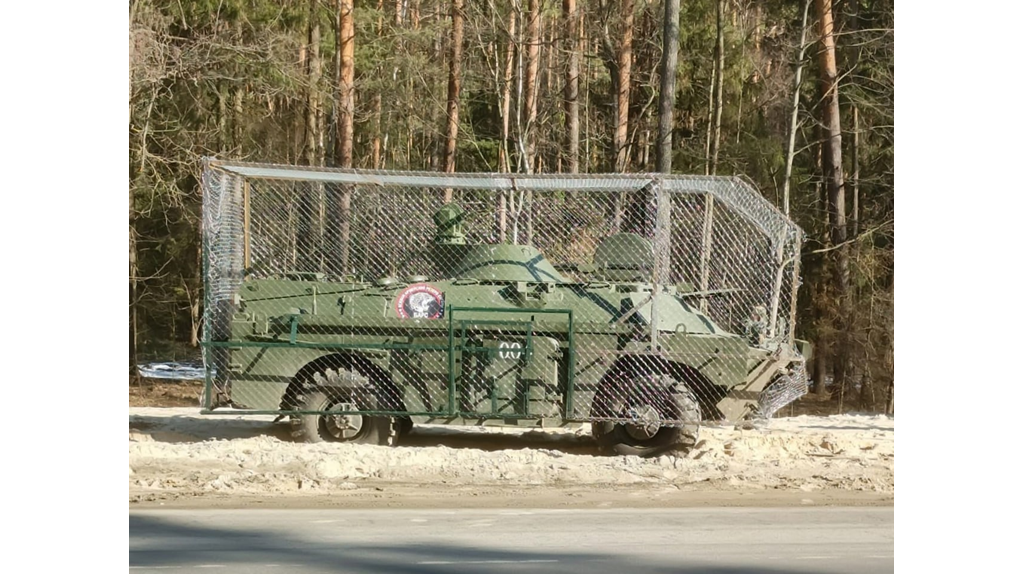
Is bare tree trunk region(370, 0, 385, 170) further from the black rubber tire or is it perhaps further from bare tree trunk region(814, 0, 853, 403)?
the black rubber tire

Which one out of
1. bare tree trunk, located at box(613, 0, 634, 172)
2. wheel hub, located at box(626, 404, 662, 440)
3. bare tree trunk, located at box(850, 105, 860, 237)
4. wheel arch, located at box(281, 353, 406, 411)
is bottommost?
wheel hub, located at box(626, 404, 662, 440)

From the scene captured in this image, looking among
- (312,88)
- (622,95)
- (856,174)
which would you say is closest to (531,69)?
(622,95)

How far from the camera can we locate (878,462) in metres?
11.6

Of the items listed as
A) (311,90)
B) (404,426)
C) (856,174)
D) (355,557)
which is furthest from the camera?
(311,90)

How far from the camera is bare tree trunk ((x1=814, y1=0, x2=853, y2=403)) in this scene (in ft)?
64.3

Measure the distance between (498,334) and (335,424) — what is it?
1793 mm

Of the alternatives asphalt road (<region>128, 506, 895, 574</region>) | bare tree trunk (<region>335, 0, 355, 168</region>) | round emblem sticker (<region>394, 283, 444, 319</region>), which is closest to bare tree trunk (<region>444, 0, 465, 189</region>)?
bare tree trunk (<region>335, 0, 355, 168</region>)

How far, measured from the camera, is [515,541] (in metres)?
8.09

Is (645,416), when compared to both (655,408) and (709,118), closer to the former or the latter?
(655,408)

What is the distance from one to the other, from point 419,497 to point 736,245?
15.2 feet

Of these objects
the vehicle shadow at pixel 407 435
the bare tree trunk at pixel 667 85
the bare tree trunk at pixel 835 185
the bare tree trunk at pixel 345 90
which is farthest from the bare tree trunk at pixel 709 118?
the vehicle shadow at pixel 407 435

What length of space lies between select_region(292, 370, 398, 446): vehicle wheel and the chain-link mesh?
13 millimetres

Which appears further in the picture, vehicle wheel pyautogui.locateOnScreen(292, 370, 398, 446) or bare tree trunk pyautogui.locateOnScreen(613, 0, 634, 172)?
bare tree trunk pyautogui.locateOnScreen(613, 0, 634, 172)

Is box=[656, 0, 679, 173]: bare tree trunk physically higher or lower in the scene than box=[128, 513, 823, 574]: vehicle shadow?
higher
